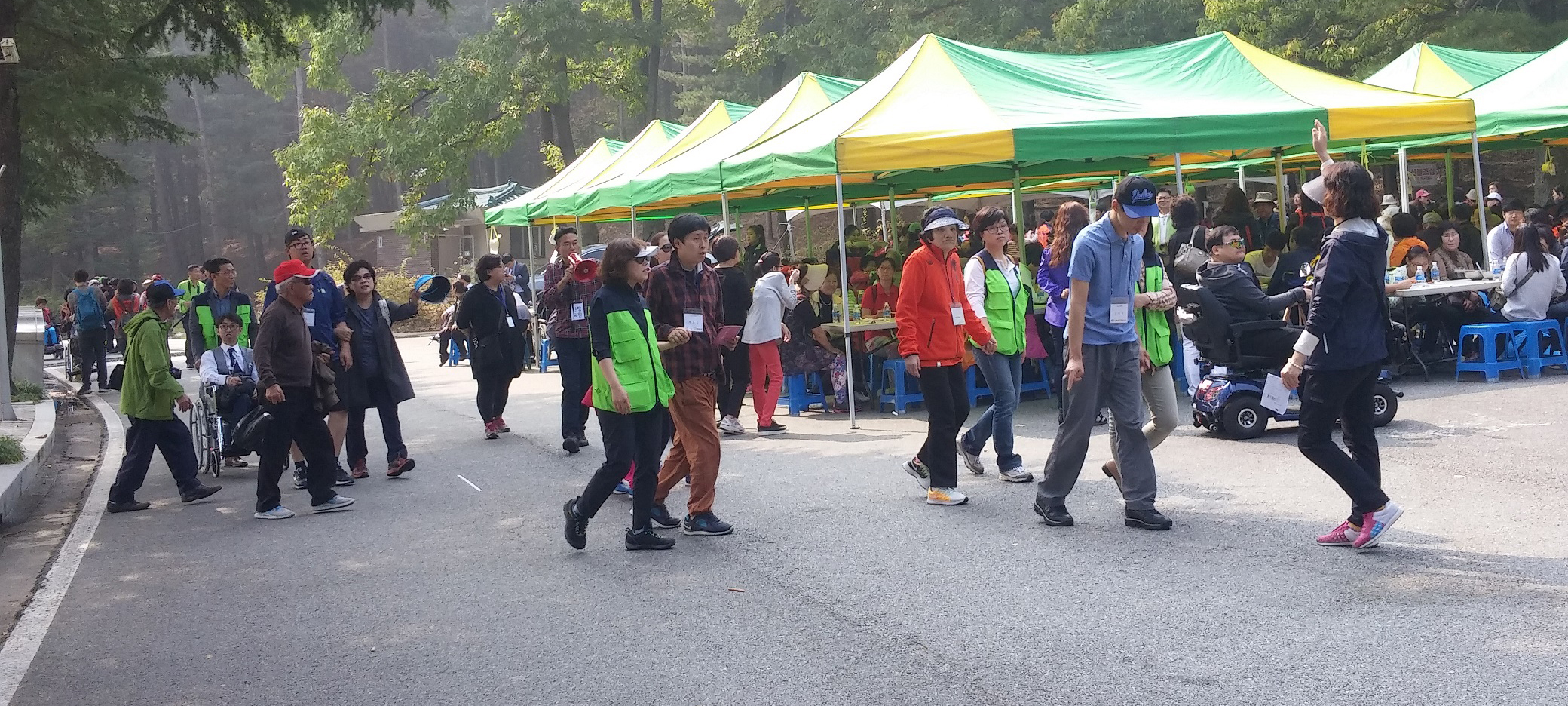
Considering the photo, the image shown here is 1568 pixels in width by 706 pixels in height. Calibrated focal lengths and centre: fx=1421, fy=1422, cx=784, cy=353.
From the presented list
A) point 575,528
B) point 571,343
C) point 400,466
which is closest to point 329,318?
point 400,466

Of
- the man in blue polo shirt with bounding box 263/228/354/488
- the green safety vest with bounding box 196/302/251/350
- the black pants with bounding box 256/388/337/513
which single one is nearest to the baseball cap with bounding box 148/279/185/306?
the man in blue polo shirt with bounding box 263/228/354/488

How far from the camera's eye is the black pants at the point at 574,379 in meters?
11.1

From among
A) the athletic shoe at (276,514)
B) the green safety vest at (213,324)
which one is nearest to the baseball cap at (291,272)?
the athletic shoe at (276,514)

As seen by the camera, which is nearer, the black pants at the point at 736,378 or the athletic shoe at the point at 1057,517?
the athletic shoe at the point at 1057,517

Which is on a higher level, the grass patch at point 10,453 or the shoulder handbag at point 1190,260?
the shoulder handbag at point 1190,260

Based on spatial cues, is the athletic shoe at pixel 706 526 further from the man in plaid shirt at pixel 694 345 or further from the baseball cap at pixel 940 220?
the baseball cap at pixel 940 220

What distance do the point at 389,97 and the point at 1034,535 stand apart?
34182 millimetres

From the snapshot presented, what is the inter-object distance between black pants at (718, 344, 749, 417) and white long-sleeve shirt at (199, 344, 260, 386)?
3.68m

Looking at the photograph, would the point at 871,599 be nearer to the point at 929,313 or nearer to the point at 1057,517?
the point at 1057,517

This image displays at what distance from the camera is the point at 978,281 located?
8703 millimetres

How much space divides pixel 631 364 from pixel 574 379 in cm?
427

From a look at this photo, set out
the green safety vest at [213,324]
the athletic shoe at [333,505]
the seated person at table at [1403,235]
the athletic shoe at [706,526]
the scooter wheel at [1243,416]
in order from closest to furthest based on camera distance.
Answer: the athletic shoe at [706,526]
the athletic shoe at [333,505]
the scooter wheel at [1243,416]
the green safety vest at [213,324]
the seated person at table at [1403,235]

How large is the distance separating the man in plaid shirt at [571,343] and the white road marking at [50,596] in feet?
11.2

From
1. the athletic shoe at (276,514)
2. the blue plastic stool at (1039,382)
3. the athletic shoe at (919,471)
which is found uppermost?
the blue plastic stool at (1039,382)
